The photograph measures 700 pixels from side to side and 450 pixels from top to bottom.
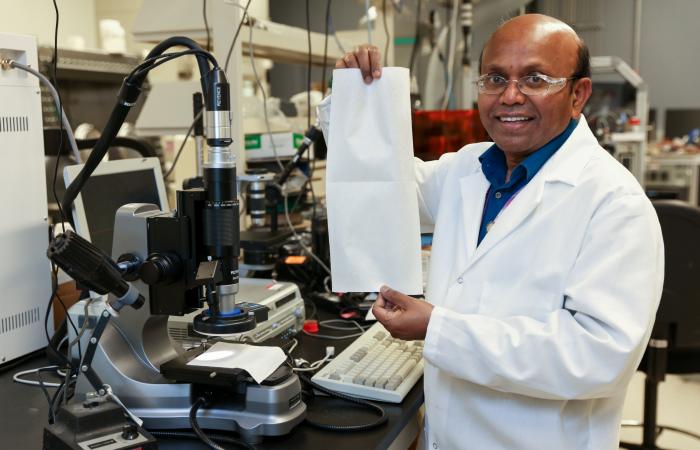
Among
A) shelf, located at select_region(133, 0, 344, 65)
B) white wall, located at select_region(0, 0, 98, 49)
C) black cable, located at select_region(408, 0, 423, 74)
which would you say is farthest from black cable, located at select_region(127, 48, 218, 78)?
white wall, located at select_region(0, 0, 98, 49)

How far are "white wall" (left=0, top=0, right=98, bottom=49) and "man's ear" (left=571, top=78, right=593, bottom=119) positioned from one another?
3048 mm

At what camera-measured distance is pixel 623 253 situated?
1012 mm

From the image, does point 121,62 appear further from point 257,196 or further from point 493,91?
point 493,91

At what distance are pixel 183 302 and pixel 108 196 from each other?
62 cm

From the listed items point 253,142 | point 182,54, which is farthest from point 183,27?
point 182,54

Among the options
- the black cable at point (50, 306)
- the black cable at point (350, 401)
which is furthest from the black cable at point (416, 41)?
the black cable at point (350, 401)

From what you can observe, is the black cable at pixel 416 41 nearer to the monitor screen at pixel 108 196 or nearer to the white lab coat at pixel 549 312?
the monitor screen at pixel 108 196

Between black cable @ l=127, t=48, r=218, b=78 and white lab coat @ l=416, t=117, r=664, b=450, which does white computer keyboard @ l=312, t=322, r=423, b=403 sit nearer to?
white lab coat @ l=416, t=117, r=664, b=450

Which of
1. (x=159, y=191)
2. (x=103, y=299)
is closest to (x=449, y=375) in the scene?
(x=103, y=299)

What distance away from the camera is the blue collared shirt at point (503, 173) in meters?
1.19

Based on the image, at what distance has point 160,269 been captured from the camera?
3.04ft

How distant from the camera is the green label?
2.12 meters

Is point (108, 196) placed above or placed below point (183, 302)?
above

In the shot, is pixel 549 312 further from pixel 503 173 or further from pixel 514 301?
pixel 503 173
